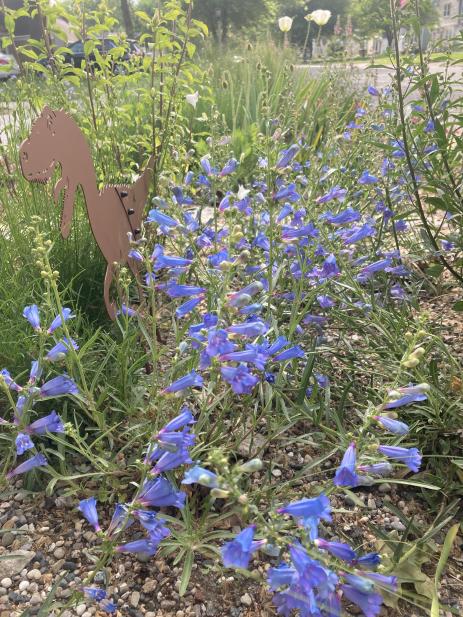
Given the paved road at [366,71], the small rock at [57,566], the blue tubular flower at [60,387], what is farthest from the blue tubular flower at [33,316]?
the paved road at [366,71]

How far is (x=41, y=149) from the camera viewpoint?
191cm

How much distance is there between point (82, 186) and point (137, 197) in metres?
0.38

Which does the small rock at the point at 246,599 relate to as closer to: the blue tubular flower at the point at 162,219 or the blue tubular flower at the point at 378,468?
the blue tubular flower at the point at 378,468

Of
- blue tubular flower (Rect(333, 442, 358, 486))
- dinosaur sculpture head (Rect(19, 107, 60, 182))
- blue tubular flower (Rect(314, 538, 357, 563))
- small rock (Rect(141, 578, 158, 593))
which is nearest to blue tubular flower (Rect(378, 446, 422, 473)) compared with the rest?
blue tubular flower (Rect(333, 442, 358, 486))

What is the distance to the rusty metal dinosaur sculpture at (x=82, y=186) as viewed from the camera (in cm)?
Answer: 189

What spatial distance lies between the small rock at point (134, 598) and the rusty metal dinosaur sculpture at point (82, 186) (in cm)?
106

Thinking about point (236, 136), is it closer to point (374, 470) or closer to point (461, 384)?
point (461, 384)

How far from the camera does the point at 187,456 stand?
137 cm

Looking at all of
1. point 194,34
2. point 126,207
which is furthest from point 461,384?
point 194,34

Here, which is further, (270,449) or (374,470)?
(270,449)

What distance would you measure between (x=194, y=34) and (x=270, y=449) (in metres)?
2.19

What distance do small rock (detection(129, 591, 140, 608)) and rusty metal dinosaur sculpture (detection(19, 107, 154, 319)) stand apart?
1.06m

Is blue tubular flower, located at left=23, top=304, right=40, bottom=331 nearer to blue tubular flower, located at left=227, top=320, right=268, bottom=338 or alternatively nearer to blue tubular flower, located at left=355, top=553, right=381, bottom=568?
blue tubular flower, located at left=227, top=320, right=268, bottom=338

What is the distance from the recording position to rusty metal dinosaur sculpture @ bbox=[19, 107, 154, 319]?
189cm
